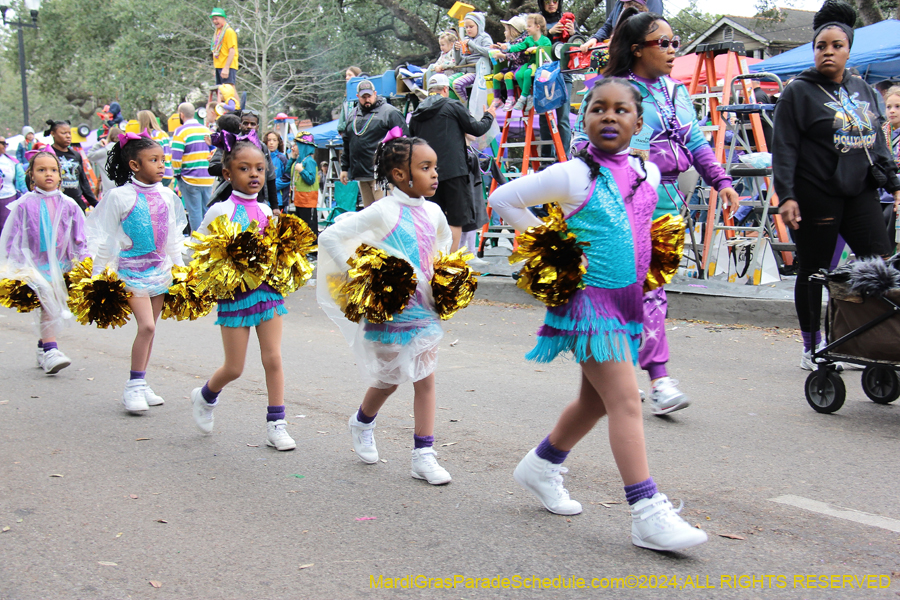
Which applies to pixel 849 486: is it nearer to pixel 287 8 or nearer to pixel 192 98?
pixel 287 8

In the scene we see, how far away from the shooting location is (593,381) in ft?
9.89

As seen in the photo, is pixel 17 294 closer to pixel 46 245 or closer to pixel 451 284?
pixel 46 245

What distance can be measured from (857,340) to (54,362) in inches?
223

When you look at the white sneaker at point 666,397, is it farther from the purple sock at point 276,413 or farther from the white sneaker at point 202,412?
the white sneaker at point 202,412

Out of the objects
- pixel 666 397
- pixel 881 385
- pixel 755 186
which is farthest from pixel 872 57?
pixel 666 397

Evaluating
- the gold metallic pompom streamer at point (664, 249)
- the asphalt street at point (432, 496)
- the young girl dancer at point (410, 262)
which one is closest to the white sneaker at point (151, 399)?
the asphalt street at point (432, 496)

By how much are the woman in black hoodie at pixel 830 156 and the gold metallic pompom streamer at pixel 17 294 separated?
18.0 feet

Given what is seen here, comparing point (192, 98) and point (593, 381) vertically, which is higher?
point (192, 98)

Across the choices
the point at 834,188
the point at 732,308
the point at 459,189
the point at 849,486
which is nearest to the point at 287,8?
the point at 459,189

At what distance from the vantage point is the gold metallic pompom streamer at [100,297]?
5.36 meters

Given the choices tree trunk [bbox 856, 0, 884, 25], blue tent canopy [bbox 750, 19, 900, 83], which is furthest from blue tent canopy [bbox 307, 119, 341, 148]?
tree trunk [bbox 856, 0, 884, 25]

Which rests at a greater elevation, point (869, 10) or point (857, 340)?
point (869, 10)

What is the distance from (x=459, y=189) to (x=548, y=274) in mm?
5635

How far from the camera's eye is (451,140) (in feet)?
27.6
